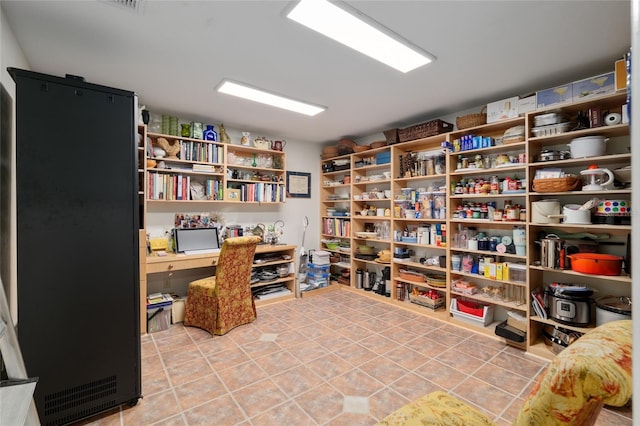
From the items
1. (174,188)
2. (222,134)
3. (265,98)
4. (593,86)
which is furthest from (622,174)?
(174,188)

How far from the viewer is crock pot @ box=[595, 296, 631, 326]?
2.25 metres

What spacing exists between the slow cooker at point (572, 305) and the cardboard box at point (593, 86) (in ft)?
5.36

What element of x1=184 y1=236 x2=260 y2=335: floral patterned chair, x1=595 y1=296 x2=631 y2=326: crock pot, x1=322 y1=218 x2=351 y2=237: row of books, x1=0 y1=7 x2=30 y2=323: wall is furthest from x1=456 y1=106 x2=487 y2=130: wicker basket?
x1=0 y1=7 x2=30 y2=323: wall

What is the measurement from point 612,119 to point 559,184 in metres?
0.60

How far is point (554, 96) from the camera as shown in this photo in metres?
2.65

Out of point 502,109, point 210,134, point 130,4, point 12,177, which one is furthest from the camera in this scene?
point 210,134

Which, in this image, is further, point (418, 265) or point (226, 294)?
point (418, 265)

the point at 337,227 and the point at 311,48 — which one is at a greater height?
the point at 311,48

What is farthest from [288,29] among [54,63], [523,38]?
[54,63]

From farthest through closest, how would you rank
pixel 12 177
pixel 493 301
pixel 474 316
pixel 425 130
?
pixel 425 130, pixel 474 316, pixel 493 301, pixel 12 177

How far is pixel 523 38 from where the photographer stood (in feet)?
6.72

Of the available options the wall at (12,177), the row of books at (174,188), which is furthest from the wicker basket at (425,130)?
the wall at (12,177)

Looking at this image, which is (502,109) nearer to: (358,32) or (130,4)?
(358,32)

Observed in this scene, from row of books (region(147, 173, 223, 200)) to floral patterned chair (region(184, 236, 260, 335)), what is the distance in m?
1.13
